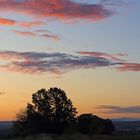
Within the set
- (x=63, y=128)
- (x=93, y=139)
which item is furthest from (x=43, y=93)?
(x=93, y=139)

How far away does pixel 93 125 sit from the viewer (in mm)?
112500

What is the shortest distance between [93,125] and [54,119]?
1388 centimetres

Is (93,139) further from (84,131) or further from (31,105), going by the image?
(31,105)

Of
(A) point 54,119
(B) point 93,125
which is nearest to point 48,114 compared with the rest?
(A) point 54,119

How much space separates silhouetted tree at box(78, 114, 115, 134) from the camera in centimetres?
11088

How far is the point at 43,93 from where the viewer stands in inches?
5015

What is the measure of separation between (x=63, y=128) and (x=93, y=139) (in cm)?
4874

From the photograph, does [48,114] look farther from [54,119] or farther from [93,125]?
[93,125]

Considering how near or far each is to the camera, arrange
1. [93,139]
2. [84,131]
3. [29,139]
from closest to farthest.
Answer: [93,139] → [29,139] → [84,131]

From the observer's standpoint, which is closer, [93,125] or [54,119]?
[93,125]

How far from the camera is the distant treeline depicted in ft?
373

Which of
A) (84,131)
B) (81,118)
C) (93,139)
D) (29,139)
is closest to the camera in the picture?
(93,139)

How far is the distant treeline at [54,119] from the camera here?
11356cm

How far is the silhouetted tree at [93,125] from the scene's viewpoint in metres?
111
